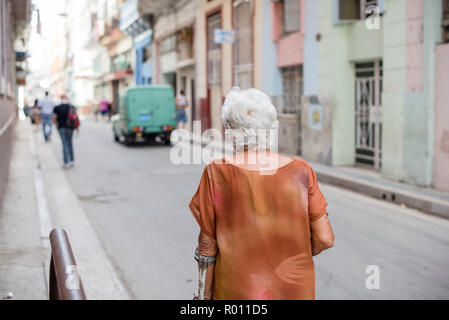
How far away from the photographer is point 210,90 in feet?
82.1

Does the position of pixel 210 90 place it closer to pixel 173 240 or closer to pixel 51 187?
pixel 51 187

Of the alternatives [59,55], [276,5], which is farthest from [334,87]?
[59,55]

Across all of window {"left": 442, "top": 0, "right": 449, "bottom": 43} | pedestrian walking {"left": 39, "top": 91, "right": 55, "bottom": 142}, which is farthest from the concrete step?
pedestrian walking {"left": 39, "top": 91, "right": 55, "bottom": 142}

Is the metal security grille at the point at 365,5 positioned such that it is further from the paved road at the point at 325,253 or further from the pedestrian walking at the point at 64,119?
the pedestrian walking at the point at 64,119

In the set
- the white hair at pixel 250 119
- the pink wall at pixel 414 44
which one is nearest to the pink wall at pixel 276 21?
the pink wall at pixel 414 44

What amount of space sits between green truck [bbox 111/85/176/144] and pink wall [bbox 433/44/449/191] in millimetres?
11785

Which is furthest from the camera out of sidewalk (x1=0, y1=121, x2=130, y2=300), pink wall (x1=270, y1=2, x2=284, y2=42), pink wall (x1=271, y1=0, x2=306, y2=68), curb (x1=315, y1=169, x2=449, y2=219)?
pink wall (x1=270, y1=2, x2=284, y2=42)

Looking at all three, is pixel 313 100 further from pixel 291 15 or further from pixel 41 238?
pixel 41 238

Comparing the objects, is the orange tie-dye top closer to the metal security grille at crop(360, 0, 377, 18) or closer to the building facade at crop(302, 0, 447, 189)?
the building facade at crop(302, 0, 447, 189)

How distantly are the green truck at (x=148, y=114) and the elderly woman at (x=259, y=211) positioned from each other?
58.8 ft

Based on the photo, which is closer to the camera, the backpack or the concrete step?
the concrete step

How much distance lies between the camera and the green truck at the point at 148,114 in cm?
2033

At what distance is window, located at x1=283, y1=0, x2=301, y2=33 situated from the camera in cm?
1627

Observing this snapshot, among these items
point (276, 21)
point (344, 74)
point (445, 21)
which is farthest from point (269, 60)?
point (445, 21)
